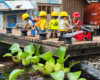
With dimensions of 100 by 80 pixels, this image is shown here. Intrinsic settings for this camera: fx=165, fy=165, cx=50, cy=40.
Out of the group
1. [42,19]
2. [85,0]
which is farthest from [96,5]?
[42,19]

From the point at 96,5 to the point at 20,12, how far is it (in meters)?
4.98

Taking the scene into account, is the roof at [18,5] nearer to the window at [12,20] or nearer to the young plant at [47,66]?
the window at [12,20]

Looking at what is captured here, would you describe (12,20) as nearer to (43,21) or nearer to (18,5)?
(18,5)

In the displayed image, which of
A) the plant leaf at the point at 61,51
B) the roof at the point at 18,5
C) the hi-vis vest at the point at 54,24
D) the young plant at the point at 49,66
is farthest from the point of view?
the roof at the point at 18,5

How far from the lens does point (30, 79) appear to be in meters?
5.47

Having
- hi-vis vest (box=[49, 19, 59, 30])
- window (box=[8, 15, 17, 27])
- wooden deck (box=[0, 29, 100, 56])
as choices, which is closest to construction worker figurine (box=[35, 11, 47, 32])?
hi-vis vest (box=[49, 19, 59, 30])

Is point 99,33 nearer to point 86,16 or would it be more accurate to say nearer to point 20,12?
point 86,16

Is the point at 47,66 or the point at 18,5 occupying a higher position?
the point at 18,5

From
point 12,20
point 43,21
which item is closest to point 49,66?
point 43,21

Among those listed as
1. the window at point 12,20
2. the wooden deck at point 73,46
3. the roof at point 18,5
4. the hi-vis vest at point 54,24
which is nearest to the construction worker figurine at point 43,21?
the hi-vis vest at point 54,24

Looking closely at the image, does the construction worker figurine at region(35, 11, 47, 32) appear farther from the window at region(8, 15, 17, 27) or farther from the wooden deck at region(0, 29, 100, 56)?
the window at region(8, 15, 17, 27)

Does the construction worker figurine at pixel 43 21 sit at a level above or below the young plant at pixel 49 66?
above

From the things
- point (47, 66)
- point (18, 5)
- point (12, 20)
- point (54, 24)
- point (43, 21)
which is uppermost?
point (18, 5)

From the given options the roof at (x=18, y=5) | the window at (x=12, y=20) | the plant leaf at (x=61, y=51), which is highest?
the roof at (x=18, y=5)
